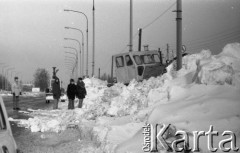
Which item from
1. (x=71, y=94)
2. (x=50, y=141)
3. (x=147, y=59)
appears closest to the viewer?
(x=50, y=141)

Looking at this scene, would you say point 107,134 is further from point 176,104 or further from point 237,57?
point 237,57

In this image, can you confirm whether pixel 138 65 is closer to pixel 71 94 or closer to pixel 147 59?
pixel 147 59

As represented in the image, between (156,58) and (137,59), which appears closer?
(137,59)

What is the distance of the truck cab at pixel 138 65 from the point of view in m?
24.5

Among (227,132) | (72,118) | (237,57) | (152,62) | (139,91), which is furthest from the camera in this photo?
(152,62)

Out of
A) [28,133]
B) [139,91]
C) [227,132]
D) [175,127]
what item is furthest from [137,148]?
[139,91]

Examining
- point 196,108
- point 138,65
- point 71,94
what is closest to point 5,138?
point 196,108

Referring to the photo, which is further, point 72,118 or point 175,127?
point 72,118

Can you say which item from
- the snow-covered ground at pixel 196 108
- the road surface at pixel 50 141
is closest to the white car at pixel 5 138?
the snow-covered ground at pixel 196 108

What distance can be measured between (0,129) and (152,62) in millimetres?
20953

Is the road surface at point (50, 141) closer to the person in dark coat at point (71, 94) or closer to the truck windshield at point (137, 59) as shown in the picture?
the person in dark coat at point (71, 94)

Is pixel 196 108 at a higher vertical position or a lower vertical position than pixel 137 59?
lower

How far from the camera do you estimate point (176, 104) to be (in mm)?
7758

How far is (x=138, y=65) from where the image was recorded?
24781 millimetres
